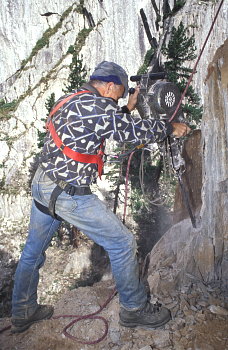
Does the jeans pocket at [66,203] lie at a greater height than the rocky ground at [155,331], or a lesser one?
greater

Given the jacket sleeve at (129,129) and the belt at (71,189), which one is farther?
the belt at (71,189)

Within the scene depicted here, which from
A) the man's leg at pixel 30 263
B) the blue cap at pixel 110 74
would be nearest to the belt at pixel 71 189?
the man's leg at pixel 30 263

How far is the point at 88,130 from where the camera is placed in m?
3.27

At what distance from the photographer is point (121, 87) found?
3.47m

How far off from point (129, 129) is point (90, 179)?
2.84 feet

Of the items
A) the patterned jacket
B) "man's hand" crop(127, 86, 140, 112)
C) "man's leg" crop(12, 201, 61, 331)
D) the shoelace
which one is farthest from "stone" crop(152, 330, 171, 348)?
"man's hand" crop(127, 86, 140, 112)

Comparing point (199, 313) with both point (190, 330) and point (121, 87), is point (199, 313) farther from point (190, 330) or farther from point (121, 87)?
point (121, 87)

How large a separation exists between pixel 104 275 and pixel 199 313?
1770 cm

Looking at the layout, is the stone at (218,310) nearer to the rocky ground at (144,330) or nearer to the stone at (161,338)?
the rocky ground at (144,330)

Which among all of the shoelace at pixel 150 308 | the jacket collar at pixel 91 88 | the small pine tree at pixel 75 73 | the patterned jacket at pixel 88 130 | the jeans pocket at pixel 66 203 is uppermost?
the small pine tree at pixel 75 73

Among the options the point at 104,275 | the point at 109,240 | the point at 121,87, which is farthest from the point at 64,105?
the point at 104,275

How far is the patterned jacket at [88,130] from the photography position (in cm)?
315

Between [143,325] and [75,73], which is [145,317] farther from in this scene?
[75,73]

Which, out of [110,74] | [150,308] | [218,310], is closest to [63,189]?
[110,74]
